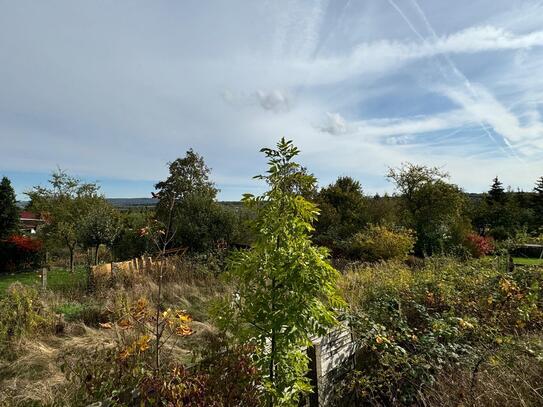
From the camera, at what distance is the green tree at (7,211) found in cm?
1761

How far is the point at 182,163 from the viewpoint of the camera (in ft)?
63.9

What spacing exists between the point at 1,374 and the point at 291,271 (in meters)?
3.64

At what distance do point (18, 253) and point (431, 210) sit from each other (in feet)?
60.3

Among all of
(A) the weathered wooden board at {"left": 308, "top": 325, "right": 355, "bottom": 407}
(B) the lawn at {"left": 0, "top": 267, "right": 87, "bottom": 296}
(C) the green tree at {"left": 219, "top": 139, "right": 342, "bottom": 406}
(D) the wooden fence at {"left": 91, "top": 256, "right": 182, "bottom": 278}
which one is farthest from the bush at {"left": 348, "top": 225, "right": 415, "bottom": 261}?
(C) the green tree at {"left": 219, "top": 139, "right": 342, "bottom": 406}

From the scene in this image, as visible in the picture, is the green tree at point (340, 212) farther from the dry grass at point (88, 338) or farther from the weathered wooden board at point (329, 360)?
the weathered wooden board at point (329, 360)

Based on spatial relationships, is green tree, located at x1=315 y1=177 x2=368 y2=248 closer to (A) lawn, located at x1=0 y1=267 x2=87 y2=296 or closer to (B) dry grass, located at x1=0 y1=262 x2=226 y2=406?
(B) dry grass, located at x1=0 y1=262 x2=226 y2=406

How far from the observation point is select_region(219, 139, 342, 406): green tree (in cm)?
224

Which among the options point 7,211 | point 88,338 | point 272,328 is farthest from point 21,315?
point 7,211

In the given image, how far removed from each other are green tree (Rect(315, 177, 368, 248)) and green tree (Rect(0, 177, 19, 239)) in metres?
15.2

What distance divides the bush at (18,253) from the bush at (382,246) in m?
14.1

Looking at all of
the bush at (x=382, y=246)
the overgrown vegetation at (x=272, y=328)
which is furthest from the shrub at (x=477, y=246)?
the overgrown vegetation at (x=272, y=328)

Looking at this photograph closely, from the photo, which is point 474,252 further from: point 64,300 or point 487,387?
point 64,300

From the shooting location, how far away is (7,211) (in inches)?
705

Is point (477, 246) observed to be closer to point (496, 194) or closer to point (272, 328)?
point (272, 328)
